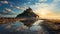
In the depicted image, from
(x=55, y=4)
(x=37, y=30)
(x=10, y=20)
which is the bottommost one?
(x=37, y=30)

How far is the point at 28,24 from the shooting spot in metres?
2.92

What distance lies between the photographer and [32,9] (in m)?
2.89

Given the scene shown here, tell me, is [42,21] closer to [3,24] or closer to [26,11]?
[26,11]

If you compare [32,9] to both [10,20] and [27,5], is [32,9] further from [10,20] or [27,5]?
[10,20]

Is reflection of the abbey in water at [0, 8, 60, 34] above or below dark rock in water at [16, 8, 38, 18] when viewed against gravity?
below

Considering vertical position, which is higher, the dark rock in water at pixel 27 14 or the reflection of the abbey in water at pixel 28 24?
the dark rock in water at pixel 27 14

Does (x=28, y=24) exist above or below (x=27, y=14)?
below

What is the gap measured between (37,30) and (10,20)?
1.64 ft

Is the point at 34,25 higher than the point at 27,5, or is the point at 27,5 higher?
the point at 27,5

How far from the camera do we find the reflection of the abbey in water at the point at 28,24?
2877 millimetres

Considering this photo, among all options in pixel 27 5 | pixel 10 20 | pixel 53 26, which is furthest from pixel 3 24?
pixel 53 26

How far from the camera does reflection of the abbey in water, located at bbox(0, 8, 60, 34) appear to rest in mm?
2877

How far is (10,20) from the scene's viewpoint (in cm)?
291

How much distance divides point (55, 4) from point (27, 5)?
0.49m
